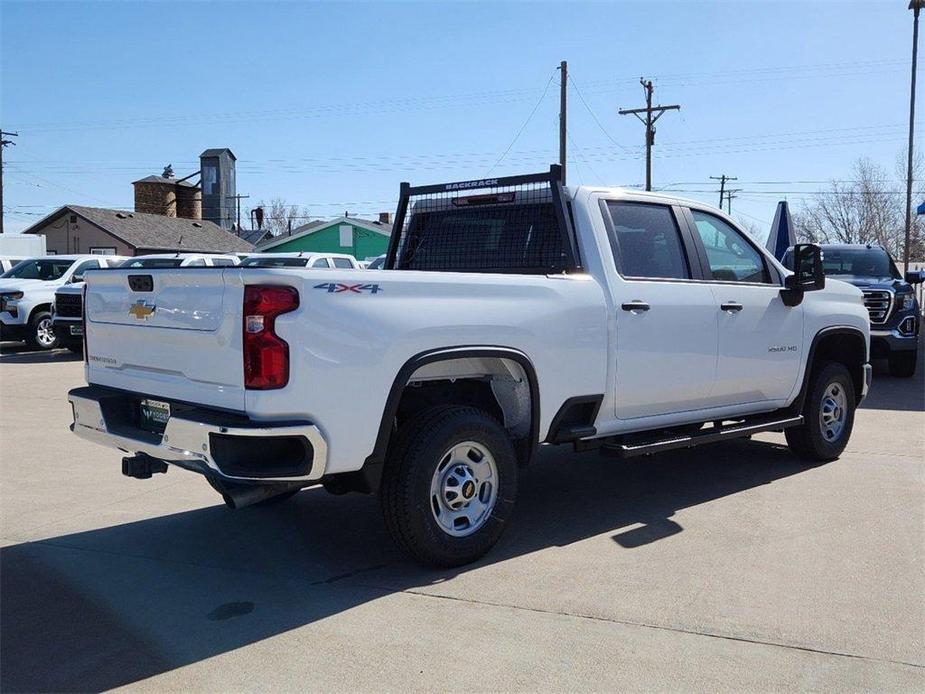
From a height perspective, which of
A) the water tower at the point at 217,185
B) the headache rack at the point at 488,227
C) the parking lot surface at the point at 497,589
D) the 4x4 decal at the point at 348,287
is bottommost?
the parking lot surface at the point at 497,589

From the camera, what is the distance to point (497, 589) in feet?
14.8

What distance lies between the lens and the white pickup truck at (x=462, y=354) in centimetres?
→ 402

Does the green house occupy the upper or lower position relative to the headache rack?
upper

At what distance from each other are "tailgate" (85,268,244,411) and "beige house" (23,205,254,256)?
41.0 m

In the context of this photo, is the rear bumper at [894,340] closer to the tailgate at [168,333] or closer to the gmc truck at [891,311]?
the gmc truck at [891,311]

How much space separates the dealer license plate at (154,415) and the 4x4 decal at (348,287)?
1.10 m

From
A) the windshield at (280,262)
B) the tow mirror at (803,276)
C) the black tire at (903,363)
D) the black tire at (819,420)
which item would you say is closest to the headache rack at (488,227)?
the tow mirror at (803,276)

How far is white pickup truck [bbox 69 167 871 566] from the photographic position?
402 cm

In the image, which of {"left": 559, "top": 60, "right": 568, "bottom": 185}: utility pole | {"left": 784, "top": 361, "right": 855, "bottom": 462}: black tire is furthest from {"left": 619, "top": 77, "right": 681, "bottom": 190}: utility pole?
{"left": 784, "top": 361, "right": 855, "bottom": 462}: black tire

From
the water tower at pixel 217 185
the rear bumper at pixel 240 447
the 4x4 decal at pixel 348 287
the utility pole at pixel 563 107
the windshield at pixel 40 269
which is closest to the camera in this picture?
the rear bumper at pixel 240 447

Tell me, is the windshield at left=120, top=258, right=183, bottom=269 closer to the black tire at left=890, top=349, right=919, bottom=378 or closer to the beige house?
the black tire at left=890, top=349, right=919, bottom=378

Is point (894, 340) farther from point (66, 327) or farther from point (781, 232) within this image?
point (66, 327)

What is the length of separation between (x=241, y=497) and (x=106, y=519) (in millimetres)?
2202

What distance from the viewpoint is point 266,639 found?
3910 millimetres
